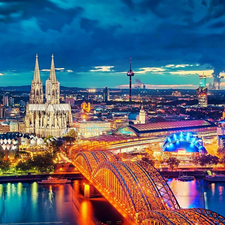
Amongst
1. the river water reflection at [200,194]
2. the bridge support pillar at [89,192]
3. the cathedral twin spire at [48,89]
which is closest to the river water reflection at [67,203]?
the river water reflection at [200,194]

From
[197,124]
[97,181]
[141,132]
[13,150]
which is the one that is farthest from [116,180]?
[197,124]

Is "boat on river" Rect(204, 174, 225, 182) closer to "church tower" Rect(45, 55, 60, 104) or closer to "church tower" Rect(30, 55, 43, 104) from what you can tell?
"church tower" Rect(45, 55, 60, 104)

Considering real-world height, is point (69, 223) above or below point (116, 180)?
below

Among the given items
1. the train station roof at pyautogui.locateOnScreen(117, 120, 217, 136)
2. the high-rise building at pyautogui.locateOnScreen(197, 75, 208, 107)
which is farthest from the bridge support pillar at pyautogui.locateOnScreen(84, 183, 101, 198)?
the high-rise building at pyautogui.locateOnScreen(197, 75, 208, 107)

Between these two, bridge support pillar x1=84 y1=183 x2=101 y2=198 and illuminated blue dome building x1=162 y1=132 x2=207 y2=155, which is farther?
illuminated blue dome building x1=162 y1=132 x2=207 y2=155

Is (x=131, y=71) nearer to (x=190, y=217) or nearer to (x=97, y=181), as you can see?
(x=97, y=181)

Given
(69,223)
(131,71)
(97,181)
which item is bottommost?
(69,223)
